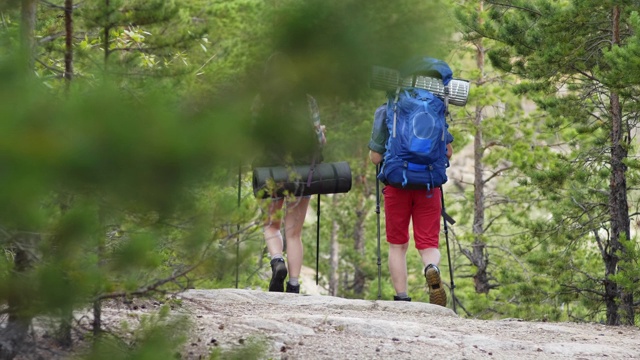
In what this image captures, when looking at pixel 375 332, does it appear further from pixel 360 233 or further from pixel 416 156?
pixel 360 233

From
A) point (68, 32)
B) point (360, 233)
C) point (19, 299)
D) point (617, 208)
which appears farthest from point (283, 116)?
point (360, 233)

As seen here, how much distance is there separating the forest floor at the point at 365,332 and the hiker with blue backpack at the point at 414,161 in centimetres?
53

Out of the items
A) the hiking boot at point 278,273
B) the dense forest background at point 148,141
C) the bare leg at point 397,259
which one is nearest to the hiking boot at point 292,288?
the hiking boot at point 278,273

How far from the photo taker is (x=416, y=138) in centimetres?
827

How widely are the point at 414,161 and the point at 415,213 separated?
1.91 feet

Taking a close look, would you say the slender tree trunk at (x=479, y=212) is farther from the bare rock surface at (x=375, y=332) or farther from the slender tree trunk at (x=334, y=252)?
the bare rock surface at (x=375, y=332)

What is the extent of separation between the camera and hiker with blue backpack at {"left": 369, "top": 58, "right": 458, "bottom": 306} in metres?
8.27

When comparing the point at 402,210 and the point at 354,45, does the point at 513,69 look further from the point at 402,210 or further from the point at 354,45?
the point at 354,45

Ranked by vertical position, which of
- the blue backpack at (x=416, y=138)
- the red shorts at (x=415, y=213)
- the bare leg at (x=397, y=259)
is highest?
the blue backpack at (x=416, y=138)

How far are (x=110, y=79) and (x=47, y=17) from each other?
292 cm

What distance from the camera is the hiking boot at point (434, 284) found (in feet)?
28.7

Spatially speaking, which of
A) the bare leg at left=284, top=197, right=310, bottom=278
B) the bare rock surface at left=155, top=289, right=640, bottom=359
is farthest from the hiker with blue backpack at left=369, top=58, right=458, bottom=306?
the bare leg at left=284, top=197, right=310, bottom=278

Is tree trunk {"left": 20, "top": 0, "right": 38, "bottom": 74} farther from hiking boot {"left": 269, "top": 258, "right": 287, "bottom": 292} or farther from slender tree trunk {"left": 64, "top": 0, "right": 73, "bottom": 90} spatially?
hiking boot {"left": 269, "top": 258, "right": 287, "bottom": 292}

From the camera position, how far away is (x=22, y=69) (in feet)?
12.1
